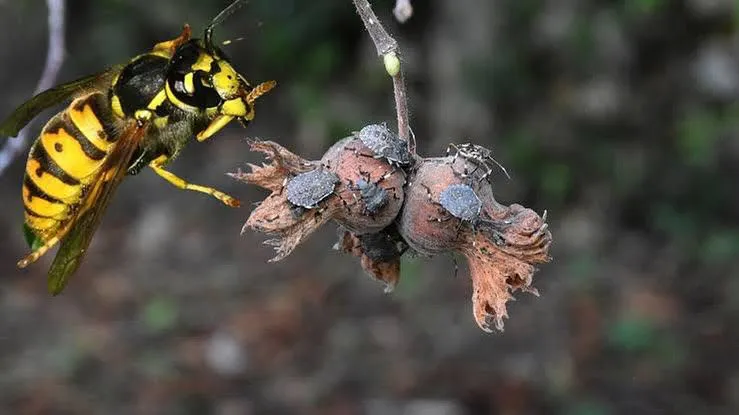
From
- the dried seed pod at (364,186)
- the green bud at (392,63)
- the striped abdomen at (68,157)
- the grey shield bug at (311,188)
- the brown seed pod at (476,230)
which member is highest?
the striped abdomen at (68,157)

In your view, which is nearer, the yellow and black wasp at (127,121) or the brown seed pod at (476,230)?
the brown seed pod at (476,230)

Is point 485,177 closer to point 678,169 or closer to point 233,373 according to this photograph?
point 233,373

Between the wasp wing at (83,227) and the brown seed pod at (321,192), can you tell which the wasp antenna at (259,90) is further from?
the wasp wing at (83,227)

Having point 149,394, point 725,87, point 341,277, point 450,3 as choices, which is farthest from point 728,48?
point 149,394

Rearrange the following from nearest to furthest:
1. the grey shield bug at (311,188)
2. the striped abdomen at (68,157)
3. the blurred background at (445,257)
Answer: the grey shield bug at (311,188) → the striped abdomen at (68,157) → the blurred background at (445,257)

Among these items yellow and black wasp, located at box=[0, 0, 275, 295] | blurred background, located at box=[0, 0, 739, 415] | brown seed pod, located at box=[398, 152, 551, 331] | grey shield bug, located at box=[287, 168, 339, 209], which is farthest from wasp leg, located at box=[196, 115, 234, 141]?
blurred background, located at box=[0, 0, 739, 415]

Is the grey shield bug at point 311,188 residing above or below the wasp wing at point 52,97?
below

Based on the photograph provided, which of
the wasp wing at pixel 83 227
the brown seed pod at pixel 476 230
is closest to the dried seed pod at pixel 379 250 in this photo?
the brown seed pod at pixel 476 230
